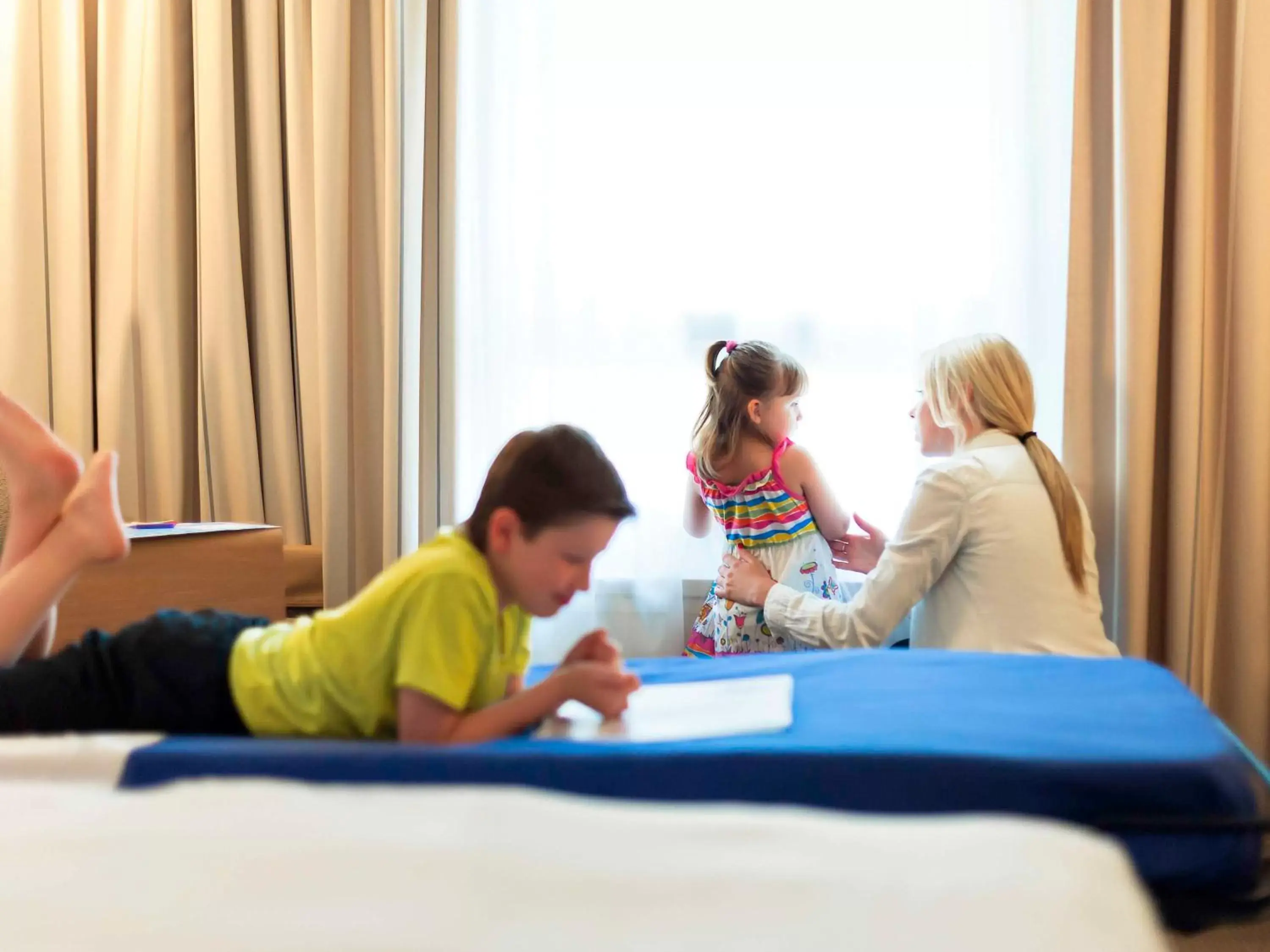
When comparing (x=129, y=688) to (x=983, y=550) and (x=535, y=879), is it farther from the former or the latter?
(x=983, y=550)

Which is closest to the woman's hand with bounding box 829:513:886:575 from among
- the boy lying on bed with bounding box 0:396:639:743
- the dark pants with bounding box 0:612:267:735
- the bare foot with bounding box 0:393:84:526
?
the boy lying on bed with bounding box 0:396:639:743

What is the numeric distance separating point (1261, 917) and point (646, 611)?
1549 millimetres

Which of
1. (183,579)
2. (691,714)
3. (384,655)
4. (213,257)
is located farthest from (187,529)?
(691,714)

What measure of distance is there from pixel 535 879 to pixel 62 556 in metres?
1.21

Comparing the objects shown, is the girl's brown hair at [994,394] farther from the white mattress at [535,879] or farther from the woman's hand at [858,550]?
the white mattress at [535,879]

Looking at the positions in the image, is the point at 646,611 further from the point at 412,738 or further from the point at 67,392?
the point at 67,392

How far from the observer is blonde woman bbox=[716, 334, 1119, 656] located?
1.93 m

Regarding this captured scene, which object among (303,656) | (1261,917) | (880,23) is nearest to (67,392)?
(303,656)

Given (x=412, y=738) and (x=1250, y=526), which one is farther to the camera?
(x=1250, y=526)

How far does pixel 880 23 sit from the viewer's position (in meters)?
2.54

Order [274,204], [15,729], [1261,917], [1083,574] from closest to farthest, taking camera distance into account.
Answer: [1261,917] < [15,729] < [1083,574] < [274,204]

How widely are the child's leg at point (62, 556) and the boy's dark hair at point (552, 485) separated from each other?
0.61 m

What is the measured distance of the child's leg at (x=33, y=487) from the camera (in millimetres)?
1692

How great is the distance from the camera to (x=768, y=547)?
2334 millimetres
